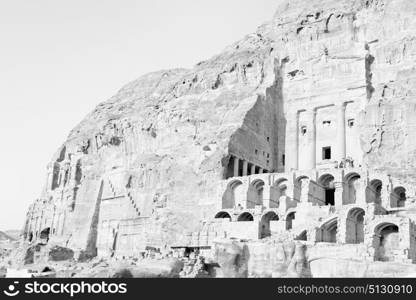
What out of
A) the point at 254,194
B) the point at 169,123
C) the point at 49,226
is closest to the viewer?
the point at 254,194

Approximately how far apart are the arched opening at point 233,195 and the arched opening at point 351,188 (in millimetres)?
10356

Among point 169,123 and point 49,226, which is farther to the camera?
point 49,226

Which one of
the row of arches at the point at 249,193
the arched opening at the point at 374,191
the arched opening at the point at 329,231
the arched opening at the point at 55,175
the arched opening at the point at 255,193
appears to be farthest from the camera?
the arched opening at the point at 55,175

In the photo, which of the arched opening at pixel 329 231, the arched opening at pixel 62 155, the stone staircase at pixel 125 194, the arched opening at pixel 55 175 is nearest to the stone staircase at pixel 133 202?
the stone staircase at pixel 125 194

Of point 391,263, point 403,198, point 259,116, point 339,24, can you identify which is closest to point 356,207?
point 403,198

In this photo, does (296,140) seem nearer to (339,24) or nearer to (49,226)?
(339,24)

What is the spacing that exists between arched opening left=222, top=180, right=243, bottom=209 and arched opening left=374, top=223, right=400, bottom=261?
16.8 meters

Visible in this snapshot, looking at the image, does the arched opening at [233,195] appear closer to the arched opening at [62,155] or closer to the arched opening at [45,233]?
the arched opening at [45,233]

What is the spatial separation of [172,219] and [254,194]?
8.73 m

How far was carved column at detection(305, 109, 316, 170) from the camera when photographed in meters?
65.9

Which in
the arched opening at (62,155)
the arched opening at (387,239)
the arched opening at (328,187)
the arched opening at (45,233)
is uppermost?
the arched opening at (62,155)

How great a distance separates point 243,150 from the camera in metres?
65.3

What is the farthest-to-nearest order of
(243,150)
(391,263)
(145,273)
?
(243,150) < (145,273) < (391,263)

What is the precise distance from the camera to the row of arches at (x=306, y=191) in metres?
52.2
